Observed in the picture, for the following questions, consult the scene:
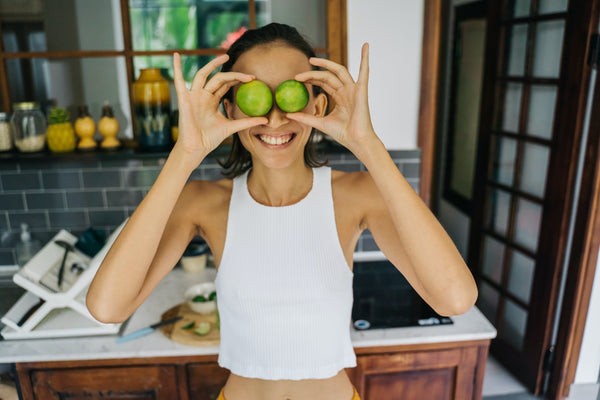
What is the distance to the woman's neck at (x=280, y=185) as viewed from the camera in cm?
125

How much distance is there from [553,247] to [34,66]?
9.78 feet

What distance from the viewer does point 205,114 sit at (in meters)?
1.05

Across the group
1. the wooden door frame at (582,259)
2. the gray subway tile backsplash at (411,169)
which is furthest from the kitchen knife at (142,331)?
the wooden door frame at (582,259)

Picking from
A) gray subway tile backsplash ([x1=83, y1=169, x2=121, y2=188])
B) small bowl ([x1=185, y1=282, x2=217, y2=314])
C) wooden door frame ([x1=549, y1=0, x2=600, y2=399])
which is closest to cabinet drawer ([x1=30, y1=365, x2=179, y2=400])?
small bowl ([x1=185, y1=282, x2=217, y2=314])

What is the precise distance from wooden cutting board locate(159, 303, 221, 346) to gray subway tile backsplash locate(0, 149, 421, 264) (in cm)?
66

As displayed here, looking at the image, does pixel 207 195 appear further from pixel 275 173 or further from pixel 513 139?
pixel 513 139

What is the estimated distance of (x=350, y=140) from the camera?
1042 mm

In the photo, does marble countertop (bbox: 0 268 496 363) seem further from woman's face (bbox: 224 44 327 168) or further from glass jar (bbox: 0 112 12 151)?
glass jar (bbox: 0 112 12 151)

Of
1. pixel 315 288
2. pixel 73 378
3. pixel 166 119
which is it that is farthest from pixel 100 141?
pixel 315 288

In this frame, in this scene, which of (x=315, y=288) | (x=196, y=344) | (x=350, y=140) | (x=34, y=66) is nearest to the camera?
(x=350, y=140)

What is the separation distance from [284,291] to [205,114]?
1.56 feet

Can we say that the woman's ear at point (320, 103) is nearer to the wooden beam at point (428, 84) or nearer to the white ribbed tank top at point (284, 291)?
the white ribbed tank top at point (284, 291)

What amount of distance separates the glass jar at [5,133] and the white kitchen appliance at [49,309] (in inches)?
26.2

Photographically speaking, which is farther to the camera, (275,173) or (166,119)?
(166,119)
